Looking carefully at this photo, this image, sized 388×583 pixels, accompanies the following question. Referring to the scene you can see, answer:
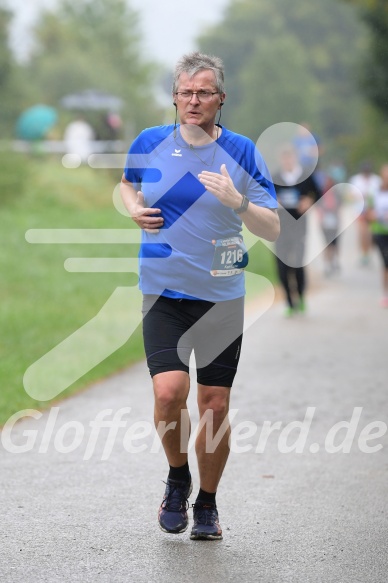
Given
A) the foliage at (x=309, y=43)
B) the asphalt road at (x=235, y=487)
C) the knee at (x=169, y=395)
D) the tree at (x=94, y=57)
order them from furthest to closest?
the foliage at (x=309, y=43)
the tree at (x=94, y=57)
the knee at (x=169, y=395)
the asphalt road at (x=235, y=487)

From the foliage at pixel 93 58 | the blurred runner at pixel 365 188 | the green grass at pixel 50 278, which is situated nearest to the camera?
the green grass at pixel 50 278

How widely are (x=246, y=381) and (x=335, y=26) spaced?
128424 mm

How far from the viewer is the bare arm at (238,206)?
5.29m

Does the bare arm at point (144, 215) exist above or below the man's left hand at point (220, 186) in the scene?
below

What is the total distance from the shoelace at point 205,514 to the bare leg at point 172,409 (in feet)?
0.86

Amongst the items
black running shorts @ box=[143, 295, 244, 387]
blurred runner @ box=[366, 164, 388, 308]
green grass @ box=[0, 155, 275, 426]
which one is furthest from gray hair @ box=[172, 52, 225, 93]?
blurred runner @ box=[366, 164, 388, 308]

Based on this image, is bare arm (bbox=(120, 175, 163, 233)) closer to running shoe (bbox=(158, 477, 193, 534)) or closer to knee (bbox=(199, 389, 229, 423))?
knee (bbox=(199, 389, 229, 423))

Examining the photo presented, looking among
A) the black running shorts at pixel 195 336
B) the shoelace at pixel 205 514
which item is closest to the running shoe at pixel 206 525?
the shoelace at pixel 205 514

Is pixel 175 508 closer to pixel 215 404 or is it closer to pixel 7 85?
pixel 215 404

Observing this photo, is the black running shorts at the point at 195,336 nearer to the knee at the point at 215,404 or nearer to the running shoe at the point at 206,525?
the knee at the point at 215,404

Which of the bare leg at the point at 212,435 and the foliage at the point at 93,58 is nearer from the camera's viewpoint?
the bare leg at the point at 212,435

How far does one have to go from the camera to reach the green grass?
11289 millimetres

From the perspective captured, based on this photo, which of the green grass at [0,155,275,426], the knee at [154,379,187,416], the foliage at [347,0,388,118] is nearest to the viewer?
the knee at [154,379,187,416]

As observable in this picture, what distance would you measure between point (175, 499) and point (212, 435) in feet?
1.11
